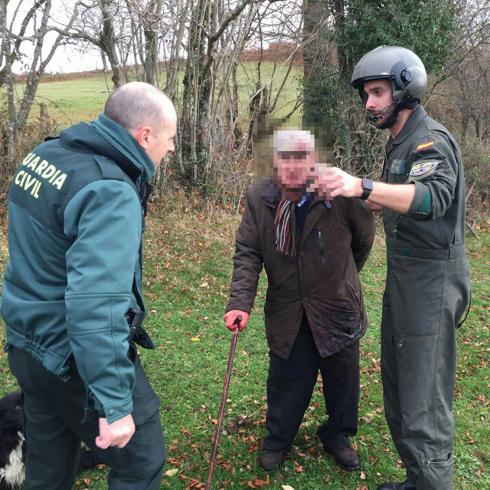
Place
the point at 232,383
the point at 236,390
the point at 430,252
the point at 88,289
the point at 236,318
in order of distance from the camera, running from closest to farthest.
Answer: the point at 88,289
the point at 430,252
the point at 236,318
the point at 236,390
the point at 232,383

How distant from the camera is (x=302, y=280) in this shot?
118 inches

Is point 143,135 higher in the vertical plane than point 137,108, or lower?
lower

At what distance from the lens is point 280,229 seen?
9.57 ft

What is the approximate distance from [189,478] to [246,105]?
303 inches

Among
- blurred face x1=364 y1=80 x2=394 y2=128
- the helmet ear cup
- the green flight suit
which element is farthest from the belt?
the helmet ear cup

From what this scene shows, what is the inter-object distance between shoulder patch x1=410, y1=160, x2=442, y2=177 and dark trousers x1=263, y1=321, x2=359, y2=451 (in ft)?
3.70

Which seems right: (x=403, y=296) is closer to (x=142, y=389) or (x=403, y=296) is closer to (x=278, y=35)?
(x=142, y=389)

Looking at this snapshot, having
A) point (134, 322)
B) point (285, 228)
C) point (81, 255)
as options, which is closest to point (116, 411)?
point (134, 322)

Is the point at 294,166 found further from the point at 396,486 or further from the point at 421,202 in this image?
the point at 396,486

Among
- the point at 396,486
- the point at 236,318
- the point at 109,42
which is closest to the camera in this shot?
the point at 236,318

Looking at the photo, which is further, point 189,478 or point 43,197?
point 189,478

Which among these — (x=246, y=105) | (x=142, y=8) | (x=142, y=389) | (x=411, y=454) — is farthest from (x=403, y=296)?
(x=246, y=105)

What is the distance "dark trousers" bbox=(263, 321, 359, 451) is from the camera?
3.14 meters

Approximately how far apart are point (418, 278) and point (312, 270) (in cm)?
58
